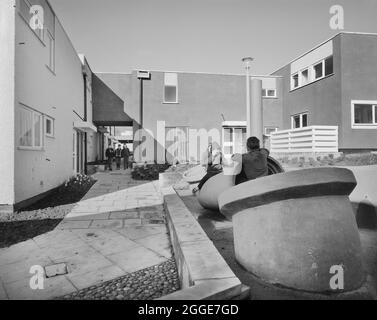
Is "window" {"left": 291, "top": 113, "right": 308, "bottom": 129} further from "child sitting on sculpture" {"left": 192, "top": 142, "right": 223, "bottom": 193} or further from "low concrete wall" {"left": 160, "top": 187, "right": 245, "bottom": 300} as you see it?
"low concrete wall" {"left": 160, "top": 187, "right": 245, "bottom": 300}

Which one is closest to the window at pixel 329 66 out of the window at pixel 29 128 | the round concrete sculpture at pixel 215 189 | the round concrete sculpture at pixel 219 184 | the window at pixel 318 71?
the window at pixel 318 71

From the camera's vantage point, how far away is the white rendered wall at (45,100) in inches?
274

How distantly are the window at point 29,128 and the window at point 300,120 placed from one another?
15747mm

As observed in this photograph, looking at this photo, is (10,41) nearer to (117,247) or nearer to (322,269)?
(117,247)

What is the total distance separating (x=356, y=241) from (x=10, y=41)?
7.55m

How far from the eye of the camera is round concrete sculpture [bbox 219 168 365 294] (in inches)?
100

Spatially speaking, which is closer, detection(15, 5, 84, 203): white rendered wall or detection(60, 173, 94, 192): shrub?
detection(15, 5, 84, 203): white rendered wall

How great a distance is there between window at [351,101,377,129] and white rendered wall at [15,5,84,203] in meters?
14.2

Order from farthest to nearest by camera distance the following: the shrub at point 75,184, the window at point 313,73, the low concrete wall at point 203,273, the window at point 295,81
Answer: the window at point 295,81, the window at point 313,73, the shrub at point 75,184, the low concrete wall at point 203,273

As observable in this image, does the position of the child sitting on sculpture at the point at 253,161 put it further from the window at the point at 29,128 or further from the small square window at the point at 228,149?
the small square window at the point at 228,149

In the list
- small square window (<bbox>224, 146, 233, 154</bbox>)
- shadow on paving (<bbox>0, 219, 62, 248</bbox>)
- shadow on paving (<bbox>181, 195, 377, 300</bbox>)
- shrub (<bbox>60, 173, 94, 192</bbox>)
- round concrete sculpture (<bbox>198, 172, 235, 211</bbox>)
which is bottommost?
shadow on paving (<bbox>0, 219, 62, 248</bbox>)

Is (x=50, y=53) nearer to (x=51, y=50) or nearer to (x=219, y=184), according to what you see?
(x=51, y=50)

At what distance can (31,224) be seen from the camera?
564cm

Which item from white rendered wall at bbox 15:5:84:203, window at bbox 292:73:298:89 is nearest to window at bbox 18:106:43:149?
white rendered wall at bbox 15:5:84:203
